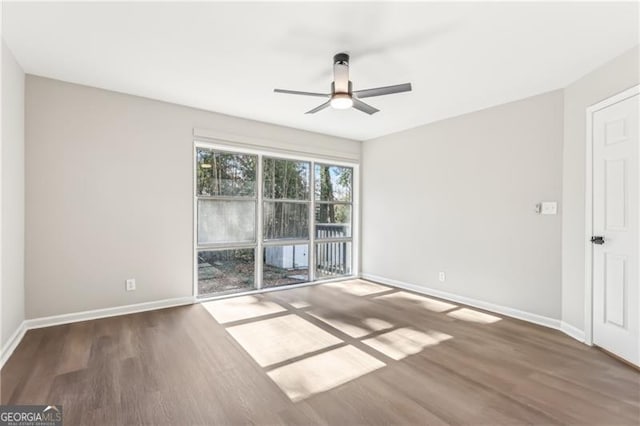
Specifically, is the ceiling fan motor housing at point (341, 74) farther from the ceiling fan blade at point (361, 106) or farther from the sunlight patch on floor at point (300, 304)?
the sunlight patch on floor at point (300, 304)

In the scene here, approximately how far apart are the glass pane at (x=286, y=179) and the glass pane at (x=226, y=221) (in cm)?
42

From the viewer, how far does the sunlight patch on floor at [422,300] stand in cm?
402

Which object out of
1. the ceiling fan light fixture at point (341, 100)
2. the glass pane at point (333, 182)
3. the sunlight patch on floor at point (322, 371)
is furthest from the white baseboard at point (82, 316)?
the ceiling fan light fixture at point (341, 100)

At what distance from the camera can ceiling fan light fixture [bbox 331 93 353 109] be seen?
2604mm

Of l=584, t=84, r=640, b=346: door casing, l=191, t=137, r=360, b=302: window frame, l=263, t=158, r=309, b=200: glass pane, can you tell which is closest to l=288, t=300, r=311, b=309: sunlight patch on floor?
l=191, t=137, r=360, b=302: window frame

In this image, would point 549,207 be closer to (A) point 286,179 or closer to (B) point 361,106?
(B) point 361,106

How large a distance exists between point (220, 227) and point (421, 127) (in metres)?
3.37

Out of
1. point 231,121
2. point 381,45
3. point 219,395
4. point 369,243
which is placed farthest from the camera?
point 369,243

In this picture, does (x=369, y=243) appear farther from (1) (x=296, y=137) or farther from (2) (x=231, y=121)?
(2) (x=231, y=121)

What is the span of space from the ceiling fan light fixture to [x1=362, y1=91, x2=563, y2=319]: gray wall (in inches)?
90.1

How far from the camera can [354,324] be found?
3396 millimetres

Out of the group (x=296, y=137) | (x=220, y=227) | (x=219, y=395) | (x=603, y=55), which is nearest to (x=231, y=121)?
(x=296, y=137)

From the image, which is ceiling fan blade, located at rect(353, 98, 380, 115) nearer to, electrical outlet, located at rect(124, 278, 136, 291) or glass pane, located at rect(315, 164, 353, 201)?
glass pane, located at rect(315, 164, 353, 201)

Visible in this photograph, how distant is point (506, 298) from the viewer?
12.4ft
